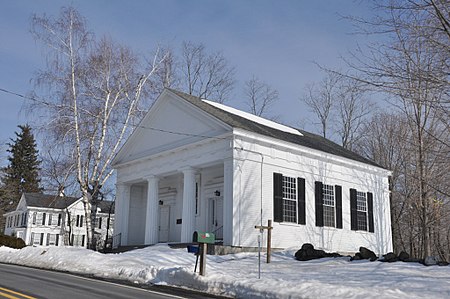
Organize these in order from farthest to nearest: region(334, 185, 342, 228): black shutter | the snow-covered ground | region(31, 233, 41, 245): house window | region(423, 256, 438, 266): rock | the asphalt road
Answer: region(31, 233, 41, 245): house window → region(334, 185, 342, 228): black shutter → region(423, 256, 438, 266): rock → the snow-covered ground → the asphalt road

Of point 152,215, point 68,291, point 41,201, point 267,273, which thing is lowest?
point 68,291

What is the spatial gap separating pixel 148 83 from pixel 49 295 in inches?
830

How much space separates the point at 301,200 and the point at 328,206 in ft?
7.54

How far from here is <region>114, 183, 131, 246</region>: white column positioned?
25916 mm

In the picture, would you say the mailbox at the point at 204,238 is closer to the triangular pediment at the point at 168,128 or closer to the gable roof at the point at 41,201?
the triangular pediment at the point at 168,128

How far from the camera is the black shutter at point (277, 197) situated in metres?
20.5

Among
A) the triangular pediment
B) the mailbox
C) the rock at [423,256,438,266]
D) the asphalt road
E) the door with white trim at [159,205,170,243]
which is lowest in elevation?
the asphalt road

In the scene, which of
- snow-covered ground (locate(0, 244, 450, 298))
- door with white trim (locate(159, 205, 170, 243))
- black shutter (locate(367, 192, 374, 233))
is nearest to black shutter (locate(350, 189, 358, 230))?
black shutter (locate(367, 192, 374, 233))

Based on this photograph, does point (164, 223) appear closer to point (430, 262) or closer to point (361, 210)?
point (361, 210)

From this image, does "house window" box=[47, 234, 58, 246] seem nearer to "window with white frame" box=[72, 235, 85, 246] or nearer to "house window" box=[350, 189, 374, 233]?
"window with white frame" box=[72, 235, 85, 246]

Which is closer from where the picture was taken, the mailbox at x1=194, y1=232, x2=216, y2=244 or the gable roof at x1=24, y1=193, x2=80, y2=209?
the mailbox at x1=194, y1=232, x2=216, y2=244

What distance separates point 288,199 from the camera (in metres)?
21.4

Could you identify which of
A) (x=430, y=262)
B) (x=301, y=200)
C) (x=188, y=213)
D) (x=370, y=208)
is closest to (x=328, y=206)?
(x=301, y=200)

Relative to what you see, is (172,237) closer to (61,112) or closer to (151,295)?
(61,112)
